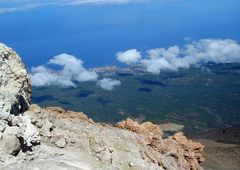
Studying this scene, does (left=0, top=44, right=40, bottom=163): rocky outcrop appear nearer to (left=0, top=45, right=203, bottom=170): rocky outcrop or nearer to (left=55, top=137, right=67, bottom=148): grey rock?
(left=0, top=45, right=203, bottom=170): rocky outcrop

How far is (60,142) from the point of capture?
32.1 m

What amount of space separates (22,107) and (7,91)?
10.4 ft

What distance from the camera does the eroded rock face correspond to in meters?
29.1

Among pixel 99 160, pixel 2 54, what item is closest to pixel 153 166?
pixel 99 160

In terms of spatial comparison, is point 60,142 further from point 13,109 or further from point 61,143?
point 13,109

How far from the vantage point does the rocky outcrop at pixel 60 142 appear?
90.8ft

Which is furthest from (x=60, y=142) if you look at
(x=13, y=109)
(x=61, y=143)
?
(x=13, y=109)

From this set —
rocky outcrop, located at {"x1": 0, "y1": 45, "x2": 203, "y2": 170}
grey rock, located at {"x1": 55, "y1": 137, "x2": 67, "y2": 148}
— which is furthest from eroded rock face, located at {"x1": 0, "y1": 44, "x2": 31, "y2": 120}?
grey rock, located at {"x1": 55, "y1": 137, "x2": 67, "y2": 148}

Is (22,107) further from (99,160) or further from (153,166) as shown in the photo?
(153,166)

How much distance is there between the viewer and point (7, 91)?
29844 mm

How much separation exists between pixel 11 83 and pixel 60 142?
180 inches

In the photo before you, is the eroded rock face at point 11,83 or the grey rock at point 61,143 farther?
the grey rock at point 61,143

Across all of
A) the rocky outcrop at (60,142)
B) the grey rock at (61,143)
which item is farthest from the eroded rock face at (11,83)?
the grey rock at (61,143)

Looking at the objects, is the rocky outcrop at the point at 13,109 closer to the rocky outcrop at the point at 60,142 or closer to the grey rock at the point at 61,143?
the rocky outcrop at the point at 60,142
